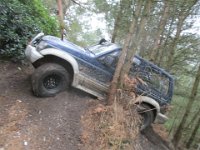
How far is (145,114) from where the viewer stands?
7105 millimetres

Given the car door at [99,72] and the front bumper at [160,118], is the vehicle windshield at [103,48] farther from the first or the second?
the front bumper at [160,118]

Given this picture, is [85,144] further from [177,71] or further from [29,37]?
[177,71]

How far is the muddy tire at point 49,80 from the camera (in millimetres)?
5980

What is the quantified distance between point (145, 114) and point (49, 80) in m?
2.76

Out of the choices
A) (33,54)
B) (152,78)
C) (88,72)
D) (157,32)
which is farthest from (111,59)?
(157,32)

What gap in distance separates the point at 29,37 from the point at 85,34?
17.3 meters

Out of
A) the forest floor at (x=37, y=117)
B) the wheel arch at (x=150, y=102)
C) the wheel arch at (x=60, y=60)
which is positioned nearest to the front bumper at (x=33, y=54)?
the wheel arch at (x=60, y=60)

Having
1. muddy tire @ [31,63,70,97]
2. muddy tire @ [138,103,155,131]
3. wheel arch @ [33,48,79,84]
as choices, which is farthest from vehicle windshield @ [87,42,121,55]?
muddy tire @ [138,103,155,131]

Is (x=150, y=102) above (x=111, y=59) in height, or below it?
below

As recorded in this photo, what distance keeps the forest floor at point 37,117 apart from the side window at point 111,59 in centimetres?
100

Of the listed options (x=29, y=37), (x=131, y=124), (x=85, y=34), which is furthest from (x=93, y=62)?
(x=85, y=34)

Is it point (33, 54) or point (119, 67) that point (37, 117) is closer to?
point (33, 54)

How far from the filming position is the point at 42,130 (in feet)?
17.1

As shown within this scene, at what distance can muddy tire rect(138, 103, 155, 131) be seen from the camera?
6.95 meters
